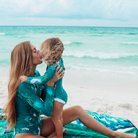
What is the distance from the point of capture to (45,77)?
2.07 meters

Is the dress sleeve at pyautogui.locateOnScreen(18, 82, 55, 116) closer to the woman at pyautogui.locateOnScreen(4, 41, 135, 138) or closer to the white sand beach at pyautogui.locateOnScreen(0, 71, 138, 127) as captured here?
the woman at pyautogui.locateOnScreen(4, 41, 135, 138)

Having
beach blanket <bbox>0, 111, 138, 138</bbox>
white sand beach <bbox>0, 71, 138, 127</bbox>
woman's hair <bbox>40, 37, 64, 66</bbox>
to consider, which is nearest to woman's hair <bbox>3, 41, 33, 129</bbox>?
woman's hair <bbox>40, 37, 64, 66</bbox>

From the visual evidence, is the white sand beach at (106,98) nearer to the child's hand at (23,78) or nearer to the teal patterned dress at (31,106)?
the teal patterned dress at (31,106)

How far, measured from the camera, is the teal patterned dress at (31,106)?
1974 mm

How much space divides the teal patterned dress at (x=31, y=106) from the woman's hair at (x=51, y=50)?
0.34m

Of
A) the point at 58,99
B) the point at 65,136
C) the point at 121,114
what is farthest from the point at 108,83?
the point at 58,99

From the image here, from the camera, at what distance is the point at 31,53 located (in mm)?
2061

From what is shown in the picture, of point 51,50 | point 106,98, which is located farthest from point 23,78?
point 106,98

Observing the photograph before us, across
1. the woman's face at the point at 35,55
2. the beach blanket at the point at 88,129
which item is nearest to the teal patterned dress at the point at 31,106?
the woman's face at the point at 35,55

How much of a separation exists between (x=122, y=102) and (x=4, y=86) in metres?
3.82

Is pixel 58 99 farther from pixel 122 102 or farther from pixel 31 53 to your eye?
pixel 122 102

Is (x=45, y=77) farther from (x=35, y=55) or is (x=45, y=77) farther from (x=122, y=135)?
(x=122, y=135)

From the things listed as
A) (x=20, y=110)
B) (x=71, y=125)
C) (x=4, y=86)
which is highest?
(x=20, y=110)

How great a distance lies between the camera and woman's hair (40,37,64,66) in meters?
2.20
